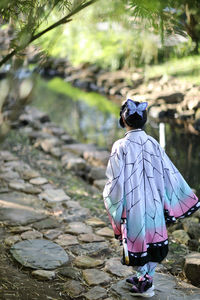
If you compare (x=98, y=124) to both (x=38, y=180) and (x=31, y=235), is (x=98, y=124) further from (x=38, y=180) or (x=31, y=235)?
(x=31, y=235)

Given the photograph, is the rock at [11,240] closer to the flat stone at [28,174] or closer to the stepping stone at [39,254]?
the stepping stone at [39,254]

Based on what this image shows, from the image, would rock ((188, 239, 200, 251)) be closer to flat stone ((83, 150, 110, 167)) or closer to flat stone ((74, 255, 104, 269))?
flat stone ((74, 255, 104, 269))

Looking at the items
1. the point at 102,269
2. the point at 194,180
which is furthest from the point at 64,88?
the point at 102,269

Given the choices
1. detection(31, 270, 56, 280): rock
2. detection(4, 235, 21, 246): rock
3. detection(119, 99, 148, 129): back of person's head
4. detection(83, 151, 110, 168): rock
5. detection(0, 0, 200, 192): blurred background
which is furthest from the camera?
detection(83, 151, 110, 168): rock

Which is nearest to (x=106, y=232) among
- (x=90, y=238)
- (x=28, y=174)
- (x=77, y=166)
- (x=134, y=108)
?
(x=90, y=238)

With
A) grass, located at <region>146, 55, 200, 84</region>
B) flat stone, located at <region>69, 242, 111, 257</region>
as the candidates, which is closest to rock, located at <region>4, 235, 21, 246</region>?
flat stone, located at <region>69, 242, 111, 257</region>

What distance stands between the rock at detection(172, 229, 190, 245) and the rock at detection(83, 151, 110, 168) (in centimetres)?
207

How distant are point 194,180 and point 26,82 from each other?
399cm

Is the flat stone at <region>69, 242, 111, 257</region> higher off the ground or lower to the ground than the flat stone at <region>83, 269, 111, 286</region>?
higher

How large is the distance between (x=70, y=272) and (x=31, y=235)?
0.63 m

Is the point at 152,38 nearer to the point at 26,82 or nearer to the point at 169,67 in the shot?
the point at 169,67

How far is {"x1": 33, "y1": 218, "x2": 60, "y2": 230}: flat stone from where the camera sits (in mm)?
3583

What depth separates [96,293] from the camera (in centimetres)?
264

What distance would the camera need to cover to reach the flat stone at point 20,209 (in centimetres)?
365
